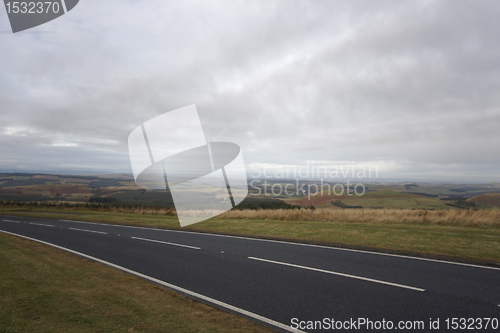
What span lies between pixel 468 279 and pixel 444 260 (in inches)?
72.7

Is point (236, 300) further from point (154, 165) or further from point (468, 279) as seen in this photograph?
point (154, 165)

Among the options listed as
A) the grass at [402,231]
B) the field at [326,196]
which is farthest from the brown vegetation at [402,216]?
the field at [326,196]

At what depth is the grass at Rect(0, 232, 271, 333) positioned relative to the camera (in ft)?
14.6

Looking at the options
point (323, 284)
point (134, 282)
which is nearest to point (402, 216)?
point (323, 284)

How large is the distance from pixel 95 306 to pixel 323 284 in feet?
16.0

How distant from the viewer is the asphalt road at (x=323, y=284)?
470 cm

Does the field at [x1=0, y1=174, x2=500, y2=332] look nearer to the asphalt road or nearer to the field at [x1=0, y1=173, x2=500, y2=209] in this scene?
the asphalt road

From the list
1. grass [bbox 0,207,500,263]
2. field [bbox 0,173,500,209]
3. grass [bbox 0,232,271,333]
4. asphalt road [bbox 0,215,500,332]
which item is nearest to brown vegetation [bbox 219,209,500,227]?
grass [bbox 0,207,500,263]

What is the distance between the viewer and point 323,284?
20.8 feet

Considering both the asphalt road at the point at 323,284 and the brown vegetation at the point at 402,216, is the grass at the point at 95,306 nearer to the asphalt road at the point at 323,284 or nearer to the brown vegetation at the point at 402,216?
the asphalt road at the point at 323,284

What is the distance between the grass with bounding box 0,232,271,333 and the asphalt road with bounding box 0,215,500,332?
54 centimetres

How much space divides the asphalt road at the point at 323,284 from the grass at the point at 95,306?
538 mm

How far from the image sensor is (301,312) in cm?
497

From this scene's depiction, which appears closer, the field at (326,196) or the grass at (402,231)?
the grass at (402,231)
